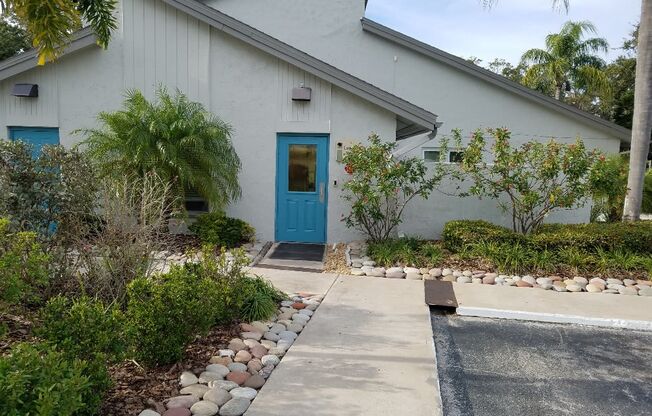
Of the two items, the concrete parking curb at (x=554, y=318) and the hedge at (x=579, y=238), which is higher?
the hedge at (x=579, y=238)

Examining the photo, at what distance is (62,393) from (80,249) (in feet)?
9.57

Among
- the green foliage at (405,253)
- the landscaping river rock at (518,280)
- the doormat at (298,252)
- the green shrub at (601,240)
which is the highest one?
the green shrub at (601,240)

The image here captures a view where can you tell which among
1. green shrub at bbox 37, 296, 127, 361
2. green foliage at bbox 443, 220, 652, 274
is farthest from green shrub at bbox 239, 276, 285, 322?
green foliage at bbox 443, 220, 652, 274

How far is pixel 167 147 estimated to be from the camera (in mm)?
8203

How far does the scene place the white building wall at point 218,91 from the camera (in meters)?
9.56

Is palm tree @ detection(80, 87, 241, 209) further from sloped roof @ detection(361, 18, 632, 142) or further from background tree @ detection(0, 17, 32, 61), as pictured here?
background tree @ detection(0, 17, 32, 61)

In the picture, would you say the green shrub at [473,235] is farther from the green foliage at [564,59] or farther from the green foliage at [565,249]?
the green foliage at [564,59]

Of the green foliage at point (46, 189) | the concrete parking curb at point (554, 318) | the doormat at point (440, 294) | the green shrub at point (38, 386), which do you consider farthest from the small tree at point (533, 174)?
the green shrub at point (38, 386)

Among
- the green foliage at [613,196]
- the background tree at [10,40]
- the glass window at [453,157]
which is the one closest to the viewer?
the green foliage at [613,196]

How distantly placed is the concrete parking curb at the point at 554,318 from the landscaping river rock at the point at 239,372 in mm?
2062

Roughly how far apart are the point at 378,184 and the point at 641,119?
5186 millimetres

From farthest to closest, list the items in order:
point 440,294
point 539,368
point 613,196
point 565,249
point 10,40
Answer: point 10,40 < point 613,196 < point 565,249 < point 440,294 < point 539,368

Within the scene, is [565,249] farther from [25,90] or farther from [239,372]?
[25,90]

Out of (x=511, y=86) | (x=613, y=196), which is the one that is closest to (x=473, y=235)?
(x=511, y=86)
